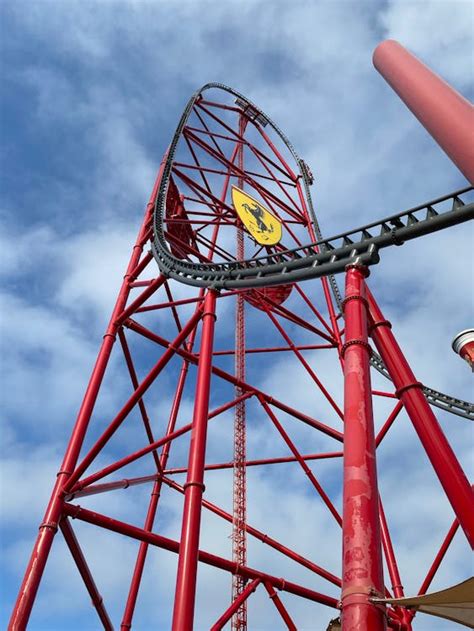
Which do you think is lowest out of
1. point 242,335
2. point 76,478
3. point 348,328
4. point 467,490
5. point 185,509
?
point 467,490

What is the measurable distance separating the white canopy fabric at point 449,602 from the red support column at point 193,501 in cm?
233

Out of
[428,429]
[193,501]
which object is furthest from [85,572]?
[428,429]

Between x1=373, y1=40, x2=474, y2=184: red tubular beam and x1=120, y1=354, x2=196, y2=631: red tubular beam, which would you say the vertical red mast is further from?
x1=373, y1=40, x2=474, y2=184: red tubular beam

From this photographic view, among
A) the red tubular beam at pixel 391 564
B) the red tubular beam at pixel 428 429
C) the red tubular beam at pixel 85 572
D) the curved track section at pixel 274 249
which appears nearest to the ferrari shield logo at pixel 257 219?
the curved track section at pixel 274 249

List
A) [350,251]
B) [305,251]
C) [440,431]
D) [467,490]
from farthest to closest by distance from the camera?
[305,251], [350,251], [440,431], [467,490]

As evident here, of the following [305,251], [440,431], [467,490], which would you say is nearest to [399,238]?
[305,251]

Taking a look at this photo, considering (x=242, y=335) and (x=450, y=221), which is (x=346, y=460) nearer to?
(x=450, y=221)

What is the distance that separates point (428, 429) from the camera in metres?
6.35

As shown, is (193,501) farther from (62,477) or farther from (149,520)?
(149,520)

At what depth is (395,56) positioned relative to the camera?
6965mm

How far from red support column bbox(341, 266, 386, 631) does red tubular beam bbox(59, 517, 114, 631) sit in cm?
477

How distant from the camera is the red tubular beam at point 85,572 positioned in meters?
8.27

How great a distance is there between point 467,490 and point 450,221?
3.49 meters

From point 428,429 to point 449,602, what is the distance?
1.88 m
